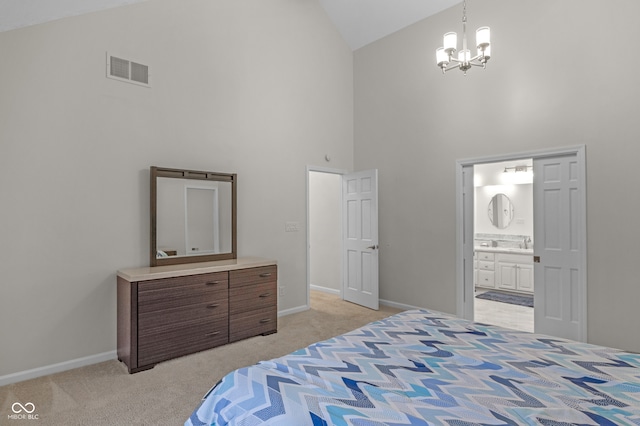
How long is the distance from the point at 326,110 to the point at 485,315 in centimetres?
376

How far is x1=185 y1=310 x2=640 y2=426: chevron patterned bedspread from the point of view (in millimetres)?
1249

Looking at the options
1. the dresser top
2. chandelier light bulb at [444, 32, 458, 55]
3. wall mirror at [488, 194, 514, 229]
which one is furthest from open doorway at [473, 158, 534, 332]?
chandelier light bulb at [444, 32, 458, 55]

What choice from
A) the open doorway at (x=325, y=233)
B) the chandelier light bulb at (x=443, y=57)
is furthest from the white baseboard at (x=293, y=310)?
the chandelier light bulb at (x=443, y=57)

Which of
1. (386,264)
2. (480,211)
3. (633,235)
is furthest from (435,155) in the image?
(480,211)

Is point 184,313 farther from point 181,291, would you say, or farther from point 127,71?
point 127,71

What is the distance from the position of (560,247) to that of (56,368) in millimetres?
5001

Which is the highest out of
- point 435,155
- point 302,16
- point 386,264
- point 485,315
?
point 302,16

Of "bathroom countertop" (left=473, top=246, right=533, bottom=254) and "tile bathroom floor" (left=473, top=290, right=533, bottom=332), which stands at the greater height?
"bathroom countertop" (left=473, top=246, right=533, bottom=254)

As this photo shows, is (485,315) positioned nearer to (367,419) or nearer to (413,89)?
(413,89)

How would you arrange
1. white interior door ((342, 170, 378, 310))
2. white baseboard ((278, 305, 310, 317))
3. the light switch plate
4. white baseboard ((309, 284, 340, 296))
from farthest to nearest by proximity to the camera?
white baseboard ((309, 284, 340, 296)), white interior door ((342, 170, 378, 310)), the light switch plate, white baseboard ((278, 305, 310, 317))

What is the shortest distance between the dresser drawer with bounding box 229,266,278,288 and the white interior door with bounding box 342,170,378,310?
5.23 ft

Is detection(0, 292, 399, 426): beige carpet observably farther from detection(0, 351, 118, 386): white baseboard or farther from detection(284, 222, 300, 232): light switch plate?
detection(284, 222, 300, 232): light switch plate

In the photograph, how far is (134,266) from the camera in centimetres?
346

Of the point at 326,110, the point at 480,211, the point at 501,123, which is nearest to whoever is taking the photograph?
the point at 501,123
